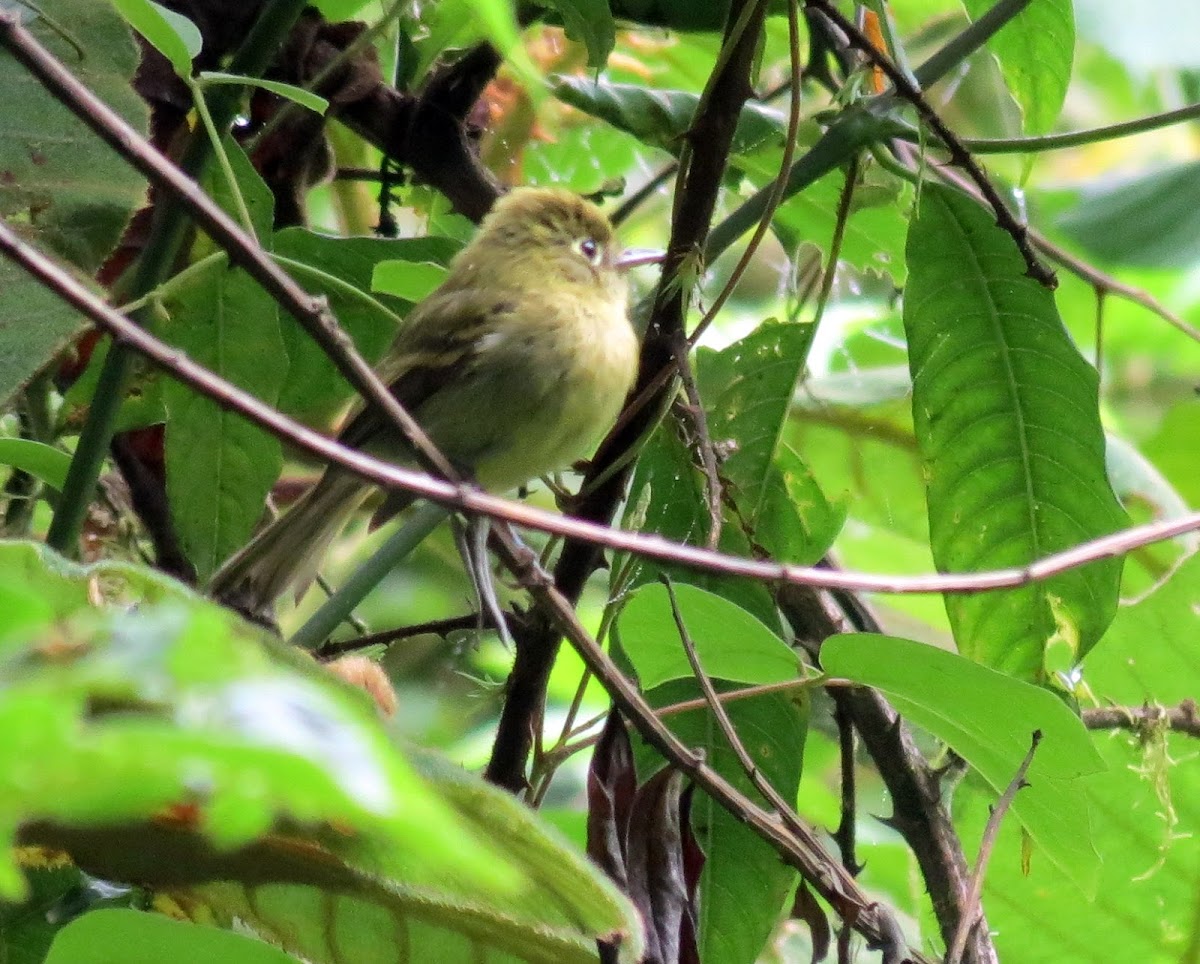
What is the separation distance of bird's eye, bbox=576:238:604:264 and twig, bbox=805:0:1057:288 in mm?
957

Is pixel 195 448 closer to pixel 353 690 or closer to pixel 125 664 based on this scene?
pixel 353 690

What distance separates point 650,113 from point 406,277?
0.40 meters

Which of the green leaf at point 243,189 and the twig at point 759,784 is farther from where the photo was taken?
the green leaf at point 243,189

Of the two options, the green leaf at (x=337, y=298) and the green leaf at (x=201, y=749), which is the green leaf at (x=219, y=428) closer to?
the green leaf at (x=337, y=298)

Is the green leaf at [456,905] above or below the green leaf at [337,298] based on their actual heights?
below

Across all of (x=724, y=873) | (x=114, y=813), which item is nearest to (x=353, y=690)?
(x=114, y=813)

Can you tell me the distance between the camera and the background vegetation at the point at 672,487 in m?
1.12

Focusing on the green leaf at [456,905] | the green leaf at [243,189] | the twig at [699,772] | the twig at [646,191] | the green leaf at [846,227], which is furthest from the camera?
the twig at [646,191]

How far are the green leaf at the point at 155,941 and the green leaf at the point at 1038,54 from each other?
4.40ft

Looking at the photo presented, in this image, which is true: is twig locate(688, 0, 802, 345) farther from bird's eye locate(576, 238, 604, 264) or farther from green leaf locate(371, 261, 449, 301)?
bird's eye locate(576, 238, 604, 264)

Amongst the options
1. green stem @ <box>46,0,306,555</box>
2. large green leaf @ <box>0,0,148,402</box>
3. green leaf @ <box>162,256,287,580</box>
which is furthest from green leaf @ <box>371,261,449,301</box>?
large green leaf @ <box>0,0,148,402</box>

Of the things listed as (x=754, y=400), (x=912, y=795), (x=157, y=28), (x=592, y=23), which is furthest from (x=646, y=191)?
(x=157, y=28)

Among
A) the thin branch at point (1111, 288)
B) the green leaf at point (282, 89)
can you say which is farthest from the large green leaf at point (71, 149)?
the thin branch at point (1111, 288)

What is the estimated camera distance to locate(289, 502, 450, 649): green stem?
5.66ft
